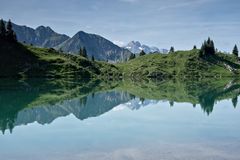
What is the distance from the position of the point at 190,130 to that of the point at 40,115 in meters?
24.3

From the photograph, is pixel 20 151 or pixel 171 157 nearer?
pixel 171 157

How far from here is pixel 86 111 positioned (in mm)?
58969

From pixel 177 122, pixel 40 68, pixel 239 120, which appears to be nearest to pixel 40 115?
pixel 177 122

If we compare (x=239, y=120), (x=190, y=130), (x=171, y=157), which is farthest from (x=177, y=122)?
(x=171, y=157)

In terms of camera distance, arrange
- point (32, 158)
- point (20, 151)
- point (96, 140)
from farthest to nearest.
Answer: point (96, 140)
point (20, 151)
point (32, 158)

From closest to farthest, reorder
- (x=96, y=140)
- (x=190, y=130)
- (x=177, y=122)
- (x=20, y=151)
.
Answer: (x=20, y=151) < (x=96, y=140) < (x=190, y=130) < (x=177, y=122)

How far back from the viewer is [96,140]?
32656 mm

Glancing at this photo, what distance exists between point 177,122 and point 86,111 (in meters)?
18.9

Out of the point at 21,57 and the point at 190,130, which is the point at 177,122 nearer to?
the point at 190,130

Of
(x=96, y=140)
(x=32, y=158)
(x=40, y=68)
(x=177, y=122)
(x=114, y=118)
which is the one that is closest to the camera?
(x=32, y=158)

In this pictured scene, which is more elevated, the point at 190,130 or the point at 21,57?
the point at 21,57

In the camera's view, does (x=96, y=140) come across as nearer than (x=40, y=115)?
Yes

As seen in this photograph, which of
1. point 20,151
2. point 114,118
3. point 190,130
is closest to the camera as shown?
point 20,151

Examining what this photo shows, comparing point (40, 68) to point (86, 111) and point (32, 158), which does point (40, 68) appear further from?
point (32, 158)
